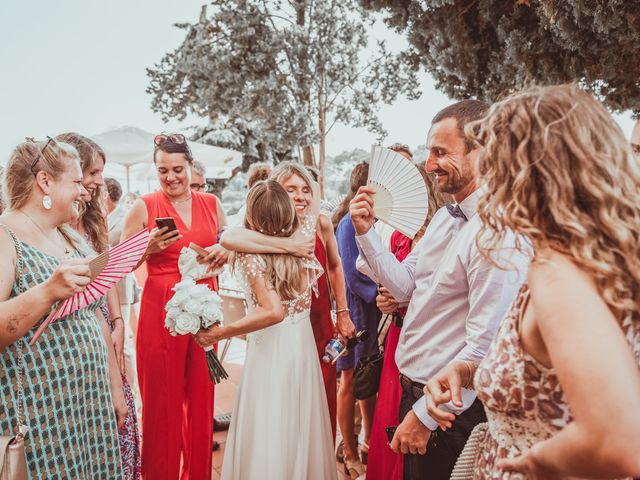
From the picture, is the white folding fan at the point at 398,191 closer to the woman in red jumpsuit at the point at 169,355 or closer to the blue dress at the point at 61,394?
the woman in red jumpsuit at the point at 169,355

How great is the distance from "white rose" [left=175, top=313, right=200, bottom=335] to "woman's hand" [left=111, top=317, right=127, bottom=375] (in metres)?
0.59

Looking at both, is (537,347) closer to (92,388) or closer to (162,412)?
(92,388)

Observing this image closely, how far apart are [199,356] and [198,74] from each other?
8.91 metres

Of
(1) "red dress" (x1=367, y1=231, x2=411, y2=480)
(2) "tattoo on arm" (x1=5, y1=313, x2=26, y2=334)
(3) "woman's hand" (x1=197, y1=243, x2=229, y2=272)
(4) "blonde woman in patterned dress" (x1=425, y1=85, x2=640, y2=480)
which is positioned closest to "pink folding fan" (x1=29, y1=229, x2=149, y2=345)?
(2) "tattoo on arm" (x1=5, y1=313, x2=26, y2=334)

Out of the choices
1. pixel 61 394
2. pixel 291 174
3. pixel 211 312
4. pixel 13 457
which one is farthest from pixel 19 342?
pixel 291 174

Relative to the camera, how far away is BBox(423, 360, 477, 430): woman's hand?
1.41m

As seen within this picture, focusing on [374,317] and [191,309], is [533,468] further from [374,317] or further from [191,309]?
[374,317]

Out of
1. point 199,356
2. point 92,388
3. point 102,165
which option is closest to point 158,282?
point 199,356

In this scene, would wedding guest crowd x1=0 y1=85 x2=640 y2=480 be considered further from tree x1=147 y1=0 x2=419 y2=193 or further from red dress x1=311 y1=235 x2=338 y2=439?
tree x1=147 y1=0 x2=419 y2=193

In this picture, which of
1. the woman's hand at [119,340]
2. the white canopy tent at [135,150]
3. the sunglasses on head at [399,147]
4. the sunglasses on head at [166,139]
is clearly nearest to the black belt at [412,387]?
the woman's hand at [119,340]

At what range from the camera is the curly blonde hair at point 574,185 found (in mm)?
911

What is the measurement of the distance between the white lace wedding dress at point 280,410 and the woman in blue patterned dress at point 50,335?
Answer: 63 centimetres

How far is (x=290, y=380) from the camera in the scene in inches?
99.7

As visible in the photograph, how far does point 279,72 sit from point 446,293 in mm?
9483
